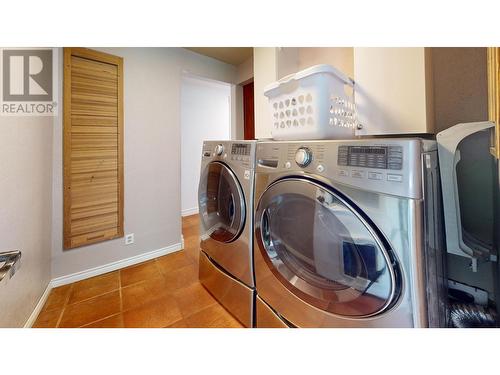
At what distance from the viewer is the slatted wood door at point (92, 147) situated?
1559 mm

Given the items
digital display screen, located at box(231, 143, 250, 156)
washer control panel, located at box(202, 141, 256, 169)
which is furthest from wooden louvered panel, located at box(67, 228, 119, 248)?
digital display screen, located at box(231, 143, 250, 156)

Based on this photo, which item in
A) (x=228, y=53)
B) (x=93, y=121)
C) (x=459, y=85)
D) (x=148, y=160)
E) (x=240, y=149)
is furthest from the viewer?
(x=228, y=53)

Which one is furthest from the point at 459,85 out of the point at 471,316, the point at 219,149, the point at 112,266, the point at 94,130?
the point at 112,266

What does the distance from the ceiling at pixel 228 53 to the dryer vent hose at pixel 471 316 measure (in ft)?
8.48

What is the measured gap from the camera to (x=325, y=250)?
0.77m

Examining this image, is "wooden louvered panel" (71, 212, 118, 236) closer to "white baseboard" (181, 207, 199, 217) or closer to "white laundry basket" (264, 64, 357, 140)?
"white laundry basket" (264, 64, 357, 140)

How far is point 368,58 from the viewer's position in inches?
39.6

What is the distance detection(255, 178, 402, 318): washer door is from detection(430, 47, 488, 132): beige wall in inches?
34.3

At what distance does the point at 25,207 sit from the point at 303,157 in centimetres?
155

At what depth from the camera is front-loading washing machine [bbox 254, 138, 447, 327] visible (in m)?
0.58

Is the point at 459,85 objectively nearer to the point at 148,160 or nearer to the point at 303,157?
the point at 303,157

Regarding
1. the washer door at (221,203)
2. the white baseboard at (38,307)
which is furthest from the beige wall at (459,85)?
the white baseboard at (38,307)

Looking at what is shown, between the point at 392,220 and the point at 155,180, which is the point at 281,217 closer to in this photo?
the point at 392,220
